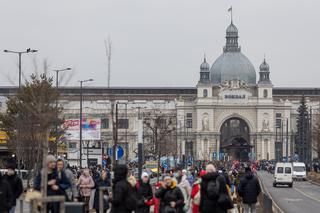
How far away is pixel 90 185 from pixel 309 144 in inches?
3811

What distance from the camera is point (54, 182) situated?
22.8 m

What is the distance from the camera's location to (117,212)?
21.3 metres

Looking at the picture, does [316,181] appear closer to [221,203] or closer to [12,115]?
[12,115]

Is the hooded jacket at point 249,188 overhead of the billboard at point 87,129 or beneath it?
beneath

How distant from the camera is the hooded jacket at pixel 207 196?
21922 millimetres

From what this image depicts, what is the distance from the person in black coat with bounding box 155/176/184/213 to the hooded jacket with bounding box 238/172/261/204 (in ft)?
22.2

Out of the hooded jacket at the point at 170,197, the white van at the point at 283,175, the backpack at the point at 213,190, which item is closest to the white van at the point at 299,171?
the white van at the point at 283,175

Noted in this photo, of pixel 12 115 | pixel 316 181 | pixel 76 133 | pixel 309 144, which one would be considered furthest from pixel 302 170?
pixel 12 115

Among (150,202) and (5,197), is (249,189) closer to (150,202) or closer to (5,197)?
(150,202)

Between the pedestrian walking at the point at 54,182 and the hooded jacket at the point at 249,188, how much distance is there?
818cm

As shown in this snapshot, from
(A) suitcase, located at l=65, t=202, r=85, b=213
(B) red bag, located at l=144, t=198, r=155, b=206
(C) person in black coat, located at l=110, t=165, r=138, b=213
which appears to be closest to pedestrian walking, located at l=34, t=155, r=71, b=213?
(A) suitcase, located at l=65, t=202, r=85, b=213

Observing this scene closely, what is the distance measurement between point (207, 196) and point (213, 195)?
0.23 meters

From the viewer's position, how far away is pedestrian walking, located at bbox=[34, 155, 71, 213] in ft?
74.7

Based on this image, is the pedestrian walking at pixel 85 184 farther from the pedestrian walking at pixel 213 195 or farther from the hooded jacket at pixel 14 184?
the pedestrian walking at pixel 213 195
